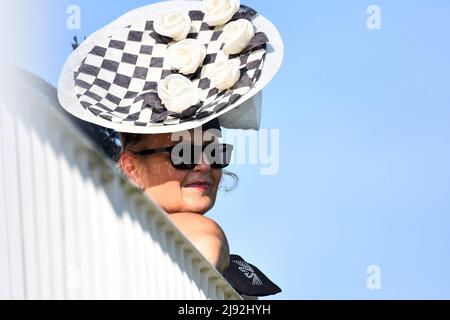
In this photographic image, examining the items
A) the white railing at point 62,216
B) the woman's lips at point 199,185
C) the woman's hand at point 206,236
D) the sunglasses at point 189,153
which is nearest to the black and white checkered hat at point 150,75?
the sunglasses at point 189,153

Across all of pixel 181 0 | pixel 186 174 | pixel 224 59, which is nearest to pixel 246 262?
pixel 186 174

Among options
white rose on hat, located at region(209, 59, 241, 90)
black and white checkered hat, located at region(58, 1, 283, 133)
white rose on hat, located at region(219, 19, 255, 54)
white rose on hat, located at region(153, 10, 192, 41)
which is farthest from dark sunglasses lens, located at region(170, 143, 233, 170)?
white rose on hat, located at region(153, 10, 192, 41)

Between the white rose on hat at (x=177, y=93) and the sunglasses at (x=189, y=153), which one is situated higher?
the white rose on hat at (x=177, y=93)

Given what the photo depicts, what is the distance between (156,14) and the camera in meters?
6.34

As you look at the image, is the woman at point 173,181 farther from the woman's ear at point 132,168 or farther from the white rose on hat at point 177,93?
the white rose on hat at point 177,93

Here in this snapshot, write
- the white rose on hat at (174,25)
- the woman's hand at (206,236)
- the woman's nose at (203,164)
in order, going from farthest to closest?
the white rose on hat at (174,25), the woman's nose at (203,164), the woman's hand at (206,236)

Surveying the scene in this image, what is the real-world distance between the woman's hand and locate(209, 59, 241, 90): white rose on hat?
0.70m

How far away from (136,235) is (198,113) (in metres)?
2.27

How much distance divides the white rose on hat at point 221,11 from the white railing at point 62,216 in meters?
2.66

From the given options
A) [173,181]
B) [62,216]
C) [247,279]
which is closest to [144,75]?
[173,181]

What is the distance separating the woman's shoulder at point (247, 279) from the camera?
5.79 m

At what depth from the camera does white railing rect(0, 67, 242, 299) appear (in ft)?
9.77

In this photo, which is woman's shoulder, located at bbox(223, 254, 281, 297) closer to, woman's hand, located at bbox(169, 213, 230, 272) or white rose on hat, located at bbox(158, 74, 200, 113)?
woman's hand, located at bbox(169, 213, 230, 272)

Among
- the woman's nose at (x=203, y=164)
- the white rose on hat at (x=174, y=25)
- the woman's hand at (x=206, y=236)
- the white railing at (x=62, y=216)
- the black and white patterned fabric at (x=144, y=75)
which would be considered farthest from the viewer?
the white rose on hat at (x=174, y=25)
